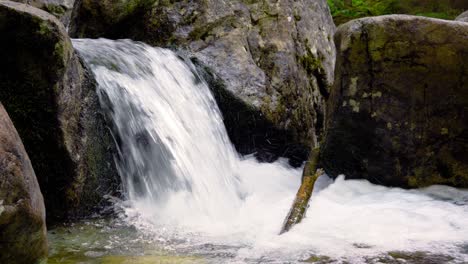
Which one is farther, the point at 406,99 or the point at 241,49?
the point at 241,49

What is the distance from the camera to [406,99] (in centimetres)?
483

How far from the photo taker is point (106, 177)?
4.18m

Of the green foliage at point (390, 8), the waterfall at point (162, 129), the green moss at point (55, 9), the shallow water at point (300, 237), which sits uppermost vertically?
the green moss at point (55, 9)

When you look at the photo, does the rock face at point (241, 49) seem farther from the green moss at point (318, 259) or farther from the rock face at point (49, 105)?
the green moss at point (318, 259)

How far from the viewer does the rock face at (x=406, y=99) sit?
4.70 metres

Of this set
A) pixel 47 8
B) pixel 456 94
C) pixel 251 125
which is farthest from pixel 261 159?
pixel 47 8

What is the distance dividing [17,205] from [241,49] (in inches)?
174

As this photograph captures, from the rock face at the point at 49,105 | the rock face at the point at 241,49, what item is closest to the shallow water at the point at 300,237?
the rock face at the point at 49,105

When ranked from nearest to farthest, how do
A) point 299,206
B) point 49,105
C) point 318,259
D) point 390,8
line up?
point 318,259
point 49,105
point 299,206
point 390,8

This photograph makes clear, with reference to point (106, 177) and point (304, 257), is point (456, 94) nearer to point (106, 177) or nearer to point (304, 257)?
point (304, 257)

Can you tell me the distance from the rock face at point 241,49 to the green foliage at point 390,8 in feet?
24.0

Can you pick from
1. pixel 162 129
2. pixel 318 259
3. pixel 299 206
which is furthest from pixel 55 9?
pixel 318 259

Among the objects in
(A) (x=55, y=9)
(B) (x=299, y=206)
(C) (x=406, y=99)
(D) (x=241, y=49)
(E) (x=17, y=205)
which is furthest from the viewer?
(A) (x=55, y=9)

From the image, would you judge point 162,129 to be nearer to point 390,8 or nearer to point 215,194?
point 215,194
